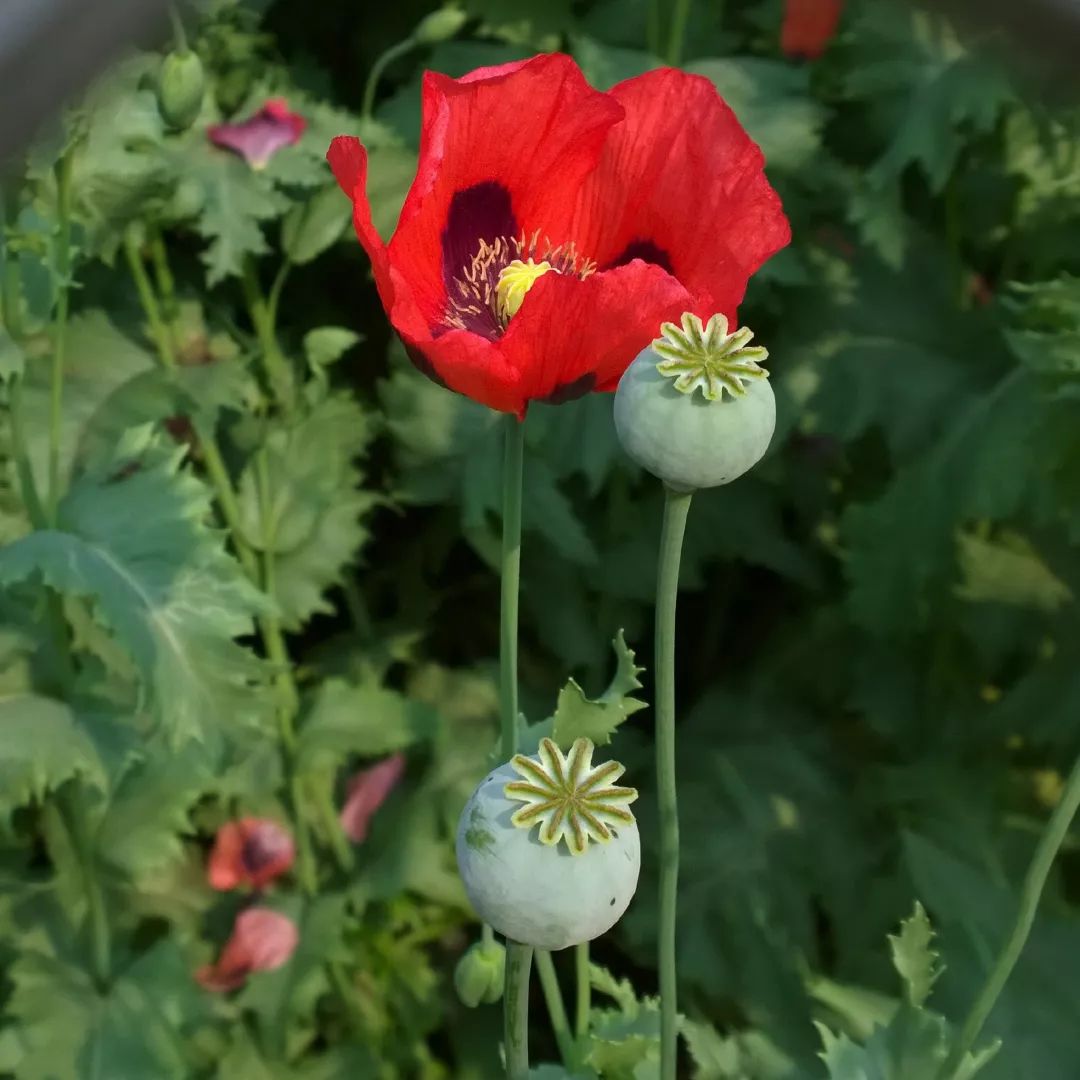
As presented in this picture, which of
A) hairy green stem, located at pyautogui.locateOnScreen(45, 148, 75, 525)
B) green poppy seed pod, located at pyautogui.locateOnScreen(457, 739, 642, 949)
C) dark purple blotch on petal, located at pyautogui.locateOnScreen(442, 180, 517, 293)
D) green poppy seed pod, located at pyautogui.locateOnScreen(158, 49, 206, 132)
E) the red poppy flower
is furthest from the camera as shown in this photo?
green poppy seed pod, located at pyautogui.locateOnScreen(158, 49, 206, 132)

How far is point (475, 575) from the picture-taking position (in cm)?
148

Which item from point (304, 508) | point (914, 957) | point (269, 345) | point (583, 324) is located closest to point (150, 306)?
point (269, 345)

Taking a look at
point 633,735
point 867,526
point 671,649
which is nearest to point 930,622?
point 867,526

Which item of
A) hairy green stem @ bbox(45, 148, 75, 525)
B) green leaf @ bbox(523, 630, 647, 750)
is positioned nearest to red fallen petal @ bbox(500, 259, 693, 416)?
green leaf @ bbox(523, 630, 647, 750)

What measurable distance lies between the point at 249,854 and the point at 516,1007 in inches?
32.0

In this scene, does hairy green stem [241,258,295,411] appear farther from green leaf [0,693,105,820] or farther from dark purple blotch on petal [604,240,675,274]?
dark purple blotch on petal [604,240,675,274]

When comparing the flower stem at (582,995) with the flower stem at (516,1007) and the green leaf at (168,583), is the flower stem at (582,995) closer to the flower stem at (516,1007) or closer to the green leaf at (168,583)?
the flower stem at (516,1007)

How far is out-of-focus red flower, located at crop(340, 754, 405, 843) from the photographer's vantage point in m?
1.26

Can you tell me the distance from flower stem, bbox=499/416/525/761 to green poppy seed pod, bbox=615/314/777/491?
0.22ft

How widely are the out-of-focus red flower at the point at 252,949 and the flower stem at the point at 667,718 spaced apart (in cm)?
74

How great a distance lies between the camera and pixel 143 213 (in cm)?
108

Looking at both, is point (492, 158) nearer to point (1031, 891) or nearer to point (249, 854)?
point (1031, 891)

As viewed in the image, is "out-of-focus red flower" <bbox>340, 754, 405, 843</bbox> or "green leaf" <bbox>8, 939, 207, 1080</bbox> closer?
"green leaf" <bbox>8, 939, 207, 1080</bbox>

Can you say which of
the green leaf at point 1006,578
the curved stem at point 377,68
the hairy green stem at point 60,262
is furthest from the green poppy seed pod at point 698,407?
the green leaf at point 1006,578
